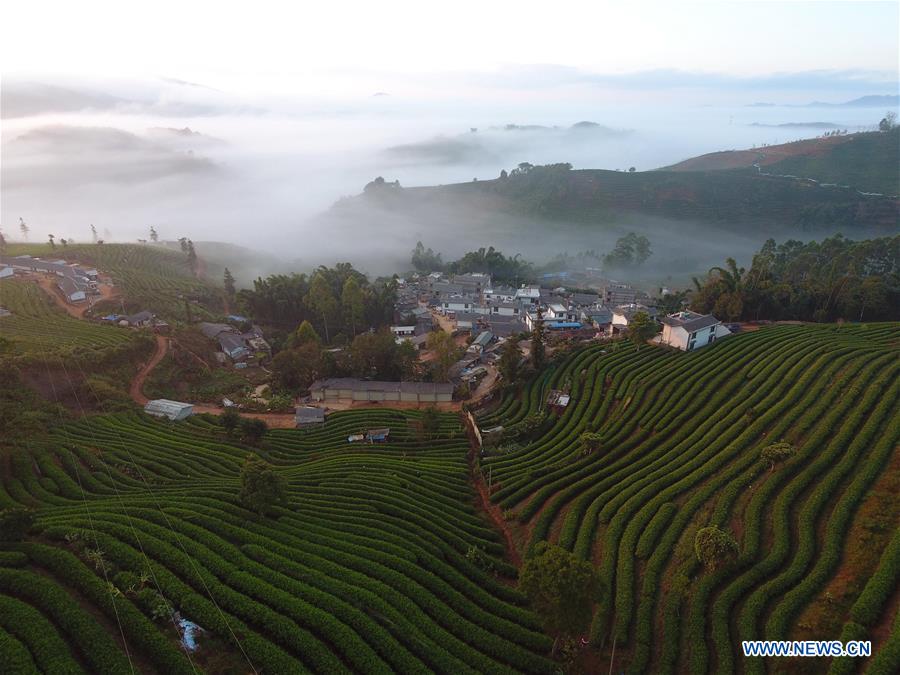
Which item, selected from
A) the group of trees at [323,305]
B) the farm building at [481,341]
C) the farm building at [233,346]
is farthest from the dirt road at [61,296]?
the farm building at [481,341]

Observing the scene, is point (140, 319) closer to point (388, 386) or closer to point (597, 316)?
point (388, 386)

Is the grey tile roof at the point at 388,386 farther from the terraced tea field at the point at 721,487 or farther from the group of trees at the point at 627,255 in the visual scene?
the group of trees at the point at 627,255

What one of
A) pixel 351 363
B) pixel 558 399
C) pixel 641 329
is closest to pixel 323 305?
pixel 351 363

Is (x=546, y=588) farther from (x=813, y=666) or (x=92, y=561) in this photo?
(x=92, y=561)

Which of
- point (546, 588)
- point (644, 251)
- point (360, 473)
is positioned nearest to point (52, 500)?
point (360, 473)

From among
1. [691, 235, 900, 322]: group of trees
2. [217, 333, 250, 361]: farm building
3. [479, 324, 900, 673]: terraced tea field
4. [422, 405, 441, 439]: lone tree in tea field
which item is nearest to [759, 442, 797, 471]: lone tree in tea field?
[479, 324, 900, 673]: terraced tea field
